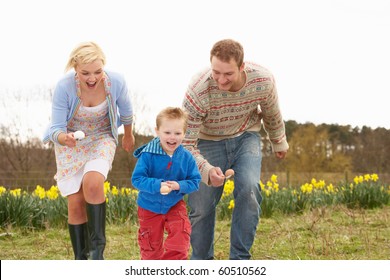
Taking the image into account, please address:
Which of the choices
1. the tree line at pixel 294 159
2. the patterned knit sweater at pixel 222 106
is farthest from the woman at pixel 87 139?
the tree line at pixel 294 159

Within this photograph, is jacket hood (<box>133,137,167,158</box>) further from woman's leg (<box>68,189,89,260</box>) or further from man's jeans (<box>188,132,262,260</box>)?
woman's leg (<box>68,189,89,260</box>)

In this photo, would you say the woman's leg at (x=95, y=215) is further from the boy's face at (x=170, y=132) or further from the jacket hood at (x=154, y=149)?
the boy's face at (x=170, y=132)

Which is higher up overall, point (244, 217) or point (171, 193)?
point (171, 193)

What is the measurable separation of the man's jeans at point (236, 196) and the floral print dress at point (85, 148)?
0.61m

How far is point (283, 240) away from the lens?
16.6 ft

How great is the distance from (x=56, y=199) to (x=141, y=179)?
3713 millimetres

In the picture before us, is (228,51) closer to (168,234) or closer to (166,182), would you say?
(166,182)

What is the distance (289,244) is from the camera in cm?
485

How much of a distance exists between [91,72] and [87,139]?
51cm

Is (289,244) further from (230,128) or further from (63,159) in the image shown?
(63,159)

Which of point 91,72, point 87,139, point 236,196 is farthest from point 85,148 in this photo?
point 236,196

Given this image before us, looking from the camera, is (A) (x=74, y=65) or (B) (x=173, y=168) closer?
(B) (x=173, y=168)

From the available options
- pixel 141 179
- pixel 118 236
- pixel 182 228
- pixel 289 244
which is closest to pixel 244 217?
pixel 182 228

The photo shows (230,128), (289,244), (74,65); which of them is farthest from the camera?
(289,244)
